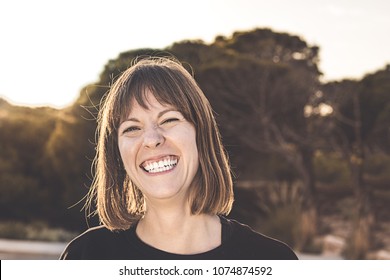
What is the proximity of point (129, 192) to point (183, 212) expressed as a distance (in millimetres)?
312

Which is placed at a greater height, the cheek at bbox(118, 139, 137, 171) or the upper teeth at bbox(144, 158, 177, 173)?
the cheek at bbox(118, 139, 137, 171)

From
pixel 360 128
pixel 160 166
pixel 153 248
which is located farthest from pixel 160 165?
pixel 360 128

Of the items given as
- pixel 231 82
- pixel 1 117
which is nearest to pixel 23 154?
pixel 1 117

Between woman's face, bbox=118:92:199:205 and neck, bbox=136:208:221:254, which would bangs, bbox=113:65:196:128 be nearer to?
woman's face, bbox=118:92:199:205

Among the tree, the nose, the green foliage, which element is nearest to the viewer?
the nose

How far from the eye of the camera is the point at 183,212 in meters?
2.10

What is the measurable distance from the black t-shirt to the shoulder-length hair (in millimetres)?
60

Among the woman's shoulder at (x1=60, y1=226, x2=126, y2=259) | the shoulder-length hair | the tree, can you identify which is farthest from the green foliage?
the woman's shoulder at (x1=60, y1=226, x2=126, y2=259)

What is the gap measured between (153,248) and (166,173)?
0.75 feet

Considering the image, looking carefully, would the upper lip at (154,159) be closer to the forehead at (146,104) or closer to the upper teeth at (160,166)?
the upper teeth at (160,166)

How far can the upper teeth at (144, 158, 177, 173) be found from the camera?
6.72 feet

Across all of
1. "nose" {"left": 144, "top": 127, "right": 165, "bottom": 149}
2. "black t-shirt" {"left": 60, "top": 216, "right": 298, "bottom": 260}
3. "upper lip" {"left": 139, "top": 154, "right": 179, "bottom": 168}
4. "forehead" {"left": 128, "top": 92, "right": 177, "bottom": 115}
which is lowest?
"black t-shirt" {"left": 60, "top": 216, "right": 298, "bottom": 260}

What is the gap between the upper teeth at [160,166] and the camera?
6.72 ft

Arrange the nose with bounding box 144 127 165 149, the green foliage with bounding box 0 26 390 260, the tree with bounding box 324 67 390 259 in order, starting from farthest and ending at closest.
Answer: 1. the green foliage with bounding box 0 26 390 260
2. the tree with bounding box 324 67 390 259
3. the nose with bounding box 144 127 165 149
